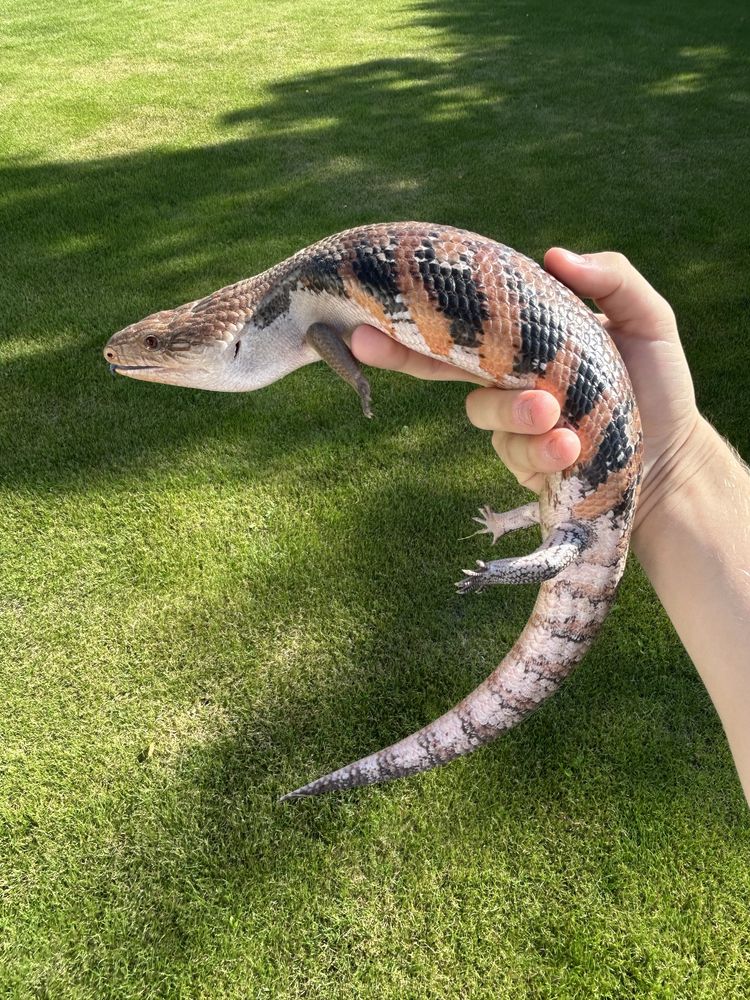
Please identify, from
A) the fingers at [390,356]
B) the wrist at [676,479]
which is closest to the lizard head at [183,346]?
the fingers at [390,356]

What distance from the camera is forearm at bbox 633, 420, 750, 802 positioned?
239cm

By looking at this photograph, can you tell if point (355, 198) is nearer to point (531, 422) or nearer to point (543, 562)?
point (531, 422)

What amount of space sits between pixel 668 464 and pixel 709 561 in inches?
19.4

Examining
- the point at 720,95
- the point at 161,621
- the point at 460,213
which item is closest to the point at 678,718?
the point at 161,621

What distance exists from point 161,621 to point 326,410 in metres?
1.86

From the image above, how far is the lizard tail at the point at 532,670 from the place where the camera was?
258 cm

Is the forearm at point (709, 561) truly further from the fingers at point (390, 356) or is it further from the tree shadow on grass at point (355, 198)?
the tree shadow on grass at point (355, 198)

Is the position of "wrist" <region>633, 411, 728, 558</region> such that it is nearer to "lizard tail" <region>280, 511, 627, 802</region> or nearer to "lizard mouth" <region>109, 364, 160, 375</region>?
"lizard tail" <region>280, 511, 627, 802</region>

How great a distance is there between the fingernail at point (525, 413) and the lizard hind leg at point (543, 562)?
0.44 m

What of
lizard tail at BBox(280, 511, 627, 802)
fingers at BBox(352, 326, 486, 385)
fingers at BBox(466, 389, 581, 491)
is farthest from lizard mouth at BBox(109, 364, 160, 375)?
lizard tail at BBox(280, 511, 627, 802)

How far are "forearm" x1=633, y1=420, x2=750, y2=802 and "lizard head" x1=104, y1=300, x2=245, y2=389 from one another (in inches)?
70.5

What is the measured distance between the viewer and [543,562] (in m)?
2.47

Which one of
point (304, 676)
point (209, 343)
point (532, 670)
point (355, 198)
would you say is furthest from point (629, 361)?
point (355, 198)

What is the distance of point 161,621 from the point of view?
376 centimetres
